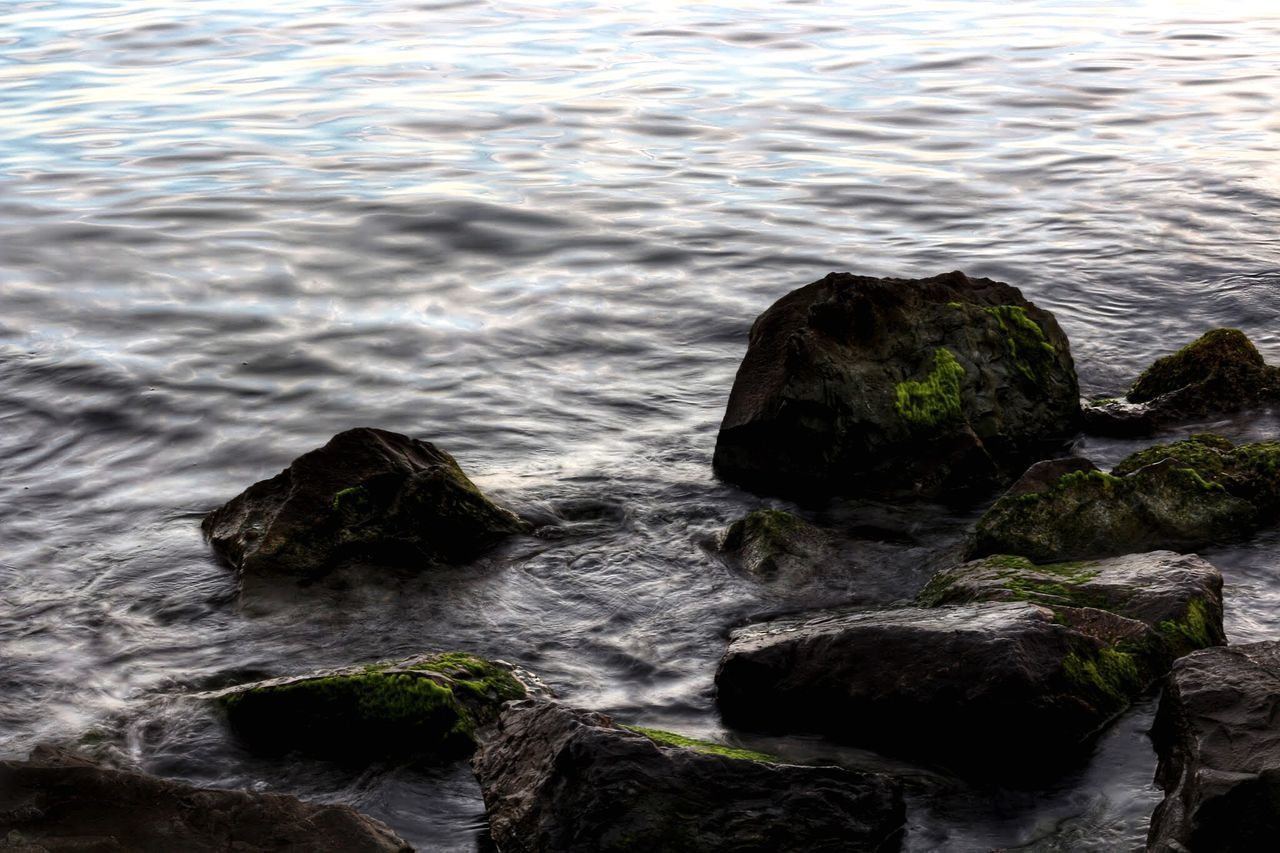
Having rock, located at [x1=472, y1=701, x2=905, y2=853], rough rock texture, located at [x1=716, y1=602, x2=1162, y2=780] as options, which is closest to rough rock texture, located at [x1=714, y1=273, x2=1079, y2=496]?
rough rock texture, located at [x1=716, y1=602, x2=1162, y2=780]

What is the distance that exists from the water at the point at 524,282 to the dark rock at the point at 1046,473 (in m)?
0.67

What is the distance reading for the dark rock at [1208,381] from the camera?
30.8ft

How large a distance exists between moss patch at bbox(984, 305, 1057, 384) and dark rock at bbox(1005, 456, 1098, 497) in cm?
167

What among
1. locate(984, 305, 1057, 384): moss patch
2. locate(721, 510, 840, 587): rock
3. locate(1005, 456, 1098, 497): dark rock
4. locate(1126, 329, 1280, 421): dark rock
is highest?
locate(984, 305, 1057, 384): moss patch

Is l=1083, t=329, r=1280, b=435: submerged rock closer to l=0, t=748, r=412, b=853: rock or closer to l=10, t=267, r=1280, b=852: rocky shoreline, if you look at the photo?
l=10, t=267, r=1280, b=852: rocky shoreline

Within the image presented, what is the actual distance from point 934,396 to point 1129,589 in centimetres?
255

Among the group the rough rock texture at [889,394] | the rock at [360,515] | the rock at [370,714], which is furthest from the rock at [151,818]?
the rough rock texture at [889,394]

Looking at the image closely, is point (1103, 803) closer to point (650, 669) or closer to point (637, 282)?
point (650, 669)

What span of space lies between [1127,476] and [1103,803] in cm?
257

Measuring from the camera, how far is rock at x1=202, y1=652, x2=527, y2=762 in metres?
5.77

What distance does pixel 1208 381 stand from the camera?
9492 millimetres

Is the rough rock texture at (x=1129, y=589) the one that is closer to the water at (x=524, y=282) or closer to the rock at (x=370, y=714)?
the water at (x=524, y=282)

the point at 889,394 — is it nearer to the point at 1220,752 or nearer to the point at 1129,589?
the point at 1129,589

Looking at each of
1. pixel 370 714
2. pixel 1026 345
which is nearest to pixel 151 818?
pixel 370 714
